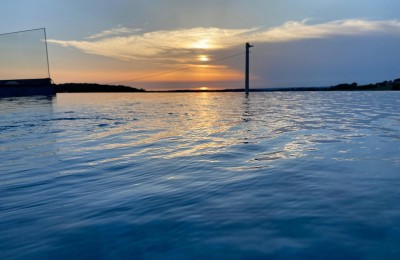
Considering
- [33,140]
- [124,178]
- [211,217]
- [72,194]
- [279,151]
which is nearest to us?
[211,217]

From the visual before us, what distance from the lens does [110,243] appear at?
138 inches

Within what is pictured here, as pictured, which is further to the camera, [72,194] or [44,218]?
[72,194]

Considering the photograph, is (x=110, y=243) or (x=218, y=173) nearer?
(x=110, y=243)

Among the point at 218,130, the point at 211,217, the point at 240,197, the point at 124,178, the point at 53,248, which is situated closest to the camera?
the point at 53,248

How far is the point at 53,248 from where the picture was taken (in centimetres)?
343

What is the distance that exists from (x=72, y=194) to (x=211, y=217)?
8.64ft

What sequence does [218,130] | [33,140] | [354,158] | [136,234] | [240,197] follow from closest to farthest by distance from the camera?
[136,234]
[240,197]
[354,158]
[33,140]
[218,130]

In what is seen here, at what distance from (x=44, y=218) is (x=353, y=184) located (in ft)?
16.7

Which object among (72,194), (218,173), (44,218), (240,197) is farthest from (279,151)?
(44,218)

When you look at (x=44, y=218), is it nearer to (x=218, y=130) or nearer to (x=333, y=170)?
(x=333, y=170)

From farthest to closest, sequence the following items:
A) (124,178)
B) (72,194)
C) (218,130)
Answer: (218,130) < (124,178) < (72,194)

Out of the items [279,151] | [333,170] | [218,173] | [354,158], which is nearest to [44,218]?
[218,173]

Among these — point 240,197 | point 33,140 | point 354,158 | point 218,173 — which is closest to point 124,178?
point 218,173

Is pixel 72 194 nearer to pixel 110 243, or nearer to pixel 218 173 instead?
pixel 110 243
